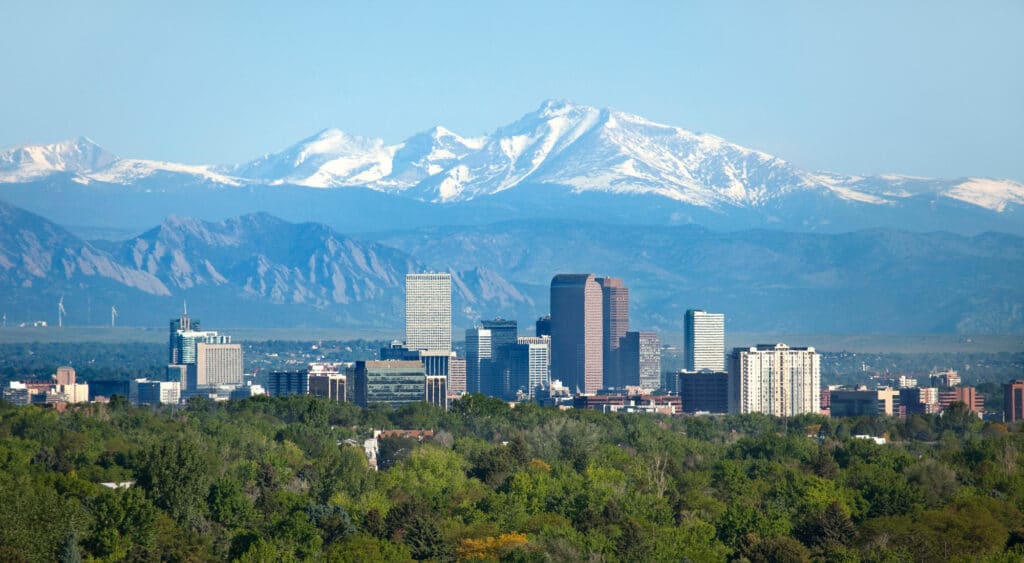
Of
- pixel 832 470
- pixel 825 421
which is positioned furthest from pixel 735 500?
pixel 825 421

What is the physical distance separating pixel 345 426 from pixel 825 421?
38.3m

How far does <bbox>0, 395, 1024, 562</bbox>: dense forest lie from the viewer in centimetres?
7438

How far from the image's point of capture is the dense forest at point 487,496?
74375 millimetres

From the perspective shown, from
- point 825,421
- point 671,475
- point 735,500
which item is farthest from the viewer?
point 825,421

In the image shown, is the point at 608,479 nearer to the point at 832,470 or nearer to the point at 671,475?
the point at 671,475

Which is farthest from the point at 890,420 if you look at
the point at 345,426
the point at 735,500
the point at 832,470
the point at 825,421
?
the point at 735,500

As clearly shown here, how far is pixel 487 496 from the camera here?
306 feet

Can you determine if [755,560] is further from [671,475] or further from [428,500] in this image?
[671,475]

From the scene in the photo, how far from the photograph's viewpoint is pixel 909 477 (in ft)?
330

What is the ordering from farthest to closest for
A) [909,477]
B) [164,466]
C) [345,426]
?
[345,426] → [909,477] → [164,466]

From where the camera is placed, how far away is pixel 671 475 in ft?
354

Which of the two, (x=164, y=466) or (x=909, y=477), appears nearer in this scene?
(x=164, y=466)

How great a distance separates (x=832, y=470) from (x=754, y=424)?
66672mm

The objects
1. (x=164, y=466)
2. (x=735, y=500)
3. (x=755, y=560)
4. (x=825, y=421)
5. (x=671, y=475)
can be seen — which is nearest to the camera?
(x=755, y=560)
